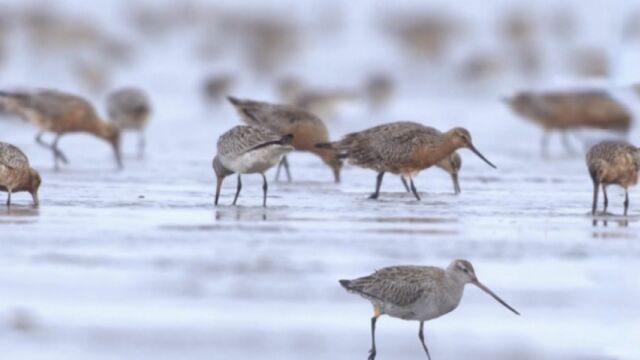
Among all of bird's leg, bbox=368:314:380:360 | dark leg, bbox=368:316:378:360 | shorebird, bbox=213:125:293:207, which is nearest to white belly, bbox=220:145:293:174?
shorebird, bbox=213:125:293:207

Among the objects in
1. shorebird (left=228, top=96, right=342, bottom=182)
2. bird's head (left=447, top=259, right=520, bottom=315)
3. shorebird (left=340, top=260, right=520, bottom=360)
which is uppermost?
shorebird (left=228, top=96, right=342, bottom=182)

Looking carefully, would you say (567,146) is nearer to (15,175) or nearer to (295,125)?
(295,125)

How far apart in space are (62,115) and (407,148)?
630cm

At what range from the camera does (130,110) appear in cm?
2108

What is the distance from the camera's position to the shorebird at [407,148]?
548 inches

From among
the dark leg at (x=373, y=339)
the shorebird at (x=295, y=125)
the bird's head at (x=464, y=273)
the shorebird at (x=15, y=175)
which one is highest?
the shorebird at (x=295, y=125)

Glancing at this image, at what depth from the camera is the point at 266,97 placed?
29812 mm

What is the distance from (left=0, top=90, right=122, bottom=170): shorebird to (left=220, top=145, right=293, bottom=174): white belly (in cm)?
559

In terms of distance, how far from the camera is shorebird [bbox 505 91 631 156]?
22297mm

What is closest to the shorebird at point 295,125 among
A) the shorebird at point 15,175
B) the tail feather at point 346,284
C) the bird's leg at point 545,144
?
the shorebird at point 15,175

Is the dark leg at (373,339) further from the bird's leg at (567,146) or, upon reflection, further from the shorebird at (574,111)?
the shorebird at (574,111)

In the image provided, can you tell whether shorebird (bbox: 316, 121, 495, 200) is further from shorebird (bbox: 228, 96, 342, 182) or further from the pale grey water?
shorebird (bbox: 228, 96, 342, 182)

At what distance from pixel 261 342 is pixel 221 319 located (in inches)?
19.2

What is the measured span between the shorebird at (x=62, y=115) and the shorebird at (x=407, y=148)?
17.3 ft
